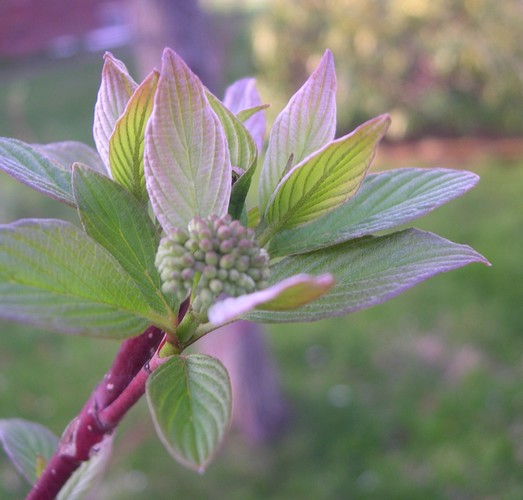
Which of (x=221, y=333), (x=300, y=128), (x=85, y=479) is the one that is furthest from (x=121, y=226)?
(x=221, y=333)

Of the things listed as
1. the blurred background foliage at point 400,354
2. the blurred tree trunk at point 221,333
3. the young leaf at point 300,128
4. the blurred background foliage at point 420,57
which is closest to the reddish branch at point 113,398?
the young leaf at point 300,128

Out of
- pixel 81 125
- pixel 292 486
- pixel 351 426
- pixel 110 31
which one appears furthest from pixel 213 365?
pixel 110 31

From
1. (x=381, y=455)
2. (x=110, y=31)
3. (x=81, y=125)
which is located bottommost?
(x=381, y=455)

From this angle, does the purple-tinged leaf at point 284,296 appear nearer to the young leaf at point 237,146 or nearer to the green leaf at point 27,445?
the young leaf at point 237,146

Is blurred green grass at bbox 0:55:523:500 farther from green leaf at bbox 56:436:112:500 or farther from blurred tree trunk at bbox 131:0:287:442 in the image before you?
green leaf at bbox 56:436:112:500

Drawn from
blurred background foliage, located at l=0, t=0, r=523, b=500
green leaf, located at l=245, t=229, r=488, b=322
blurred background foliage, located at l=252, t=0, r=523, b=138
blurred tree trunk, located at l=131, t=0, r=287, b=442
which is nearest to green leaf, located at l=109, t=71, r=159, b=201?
green leaf, located at l=245, t=229, r=488, b=322

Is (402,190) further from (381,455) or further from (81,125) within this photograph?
(81,125)

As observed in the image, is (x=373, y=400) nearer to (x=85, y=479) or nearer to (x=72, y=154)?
(x=85, y=479)
